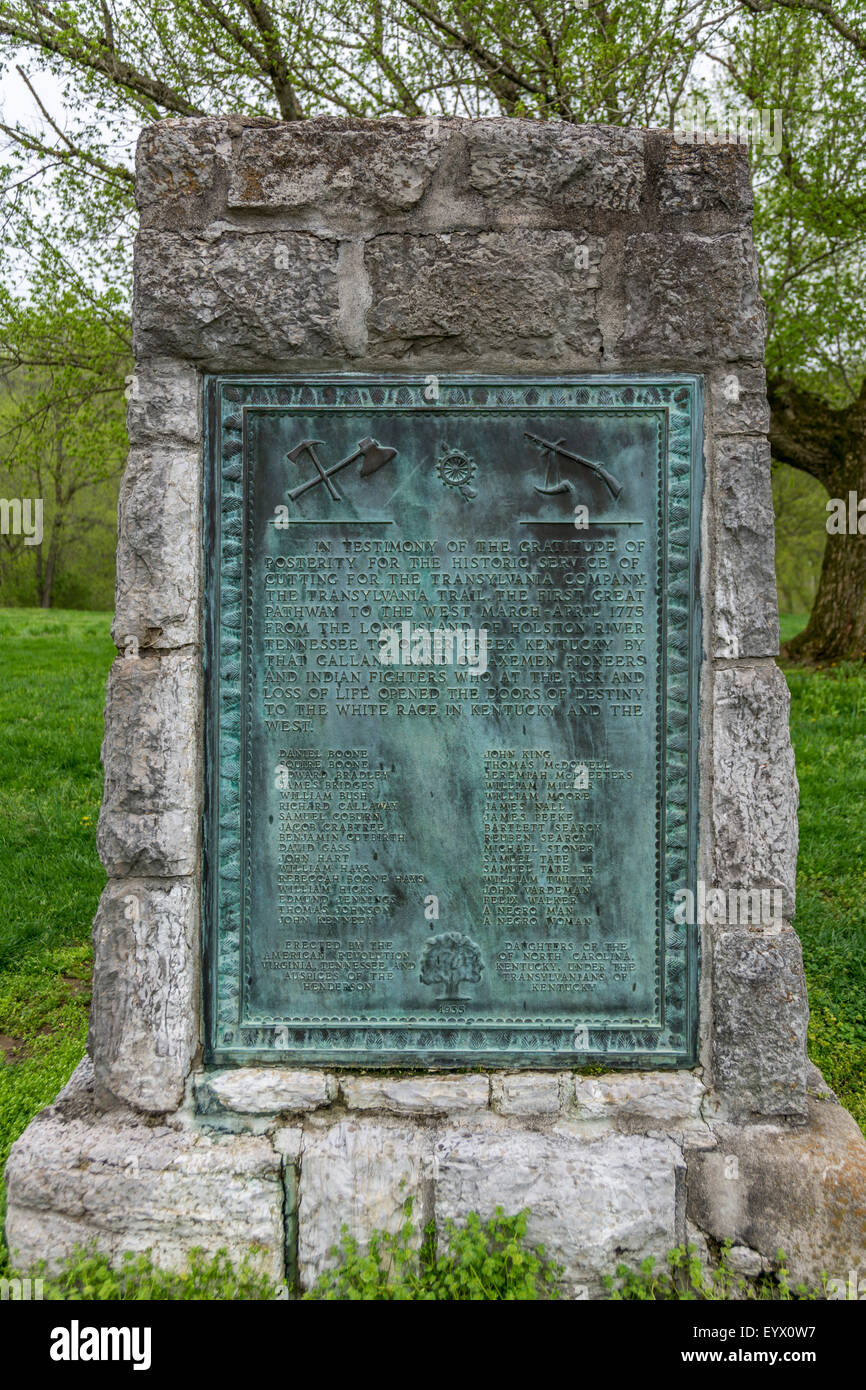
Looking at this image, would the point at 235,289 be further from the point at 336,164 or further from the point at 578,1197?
the point at 578,1197

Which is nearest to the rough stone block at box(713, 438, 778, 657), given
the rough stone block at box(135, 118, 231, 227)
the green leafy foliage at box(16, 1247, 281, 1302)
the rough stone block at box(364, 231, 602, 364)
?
the rough stone block at box(364, 231, 602, 364)

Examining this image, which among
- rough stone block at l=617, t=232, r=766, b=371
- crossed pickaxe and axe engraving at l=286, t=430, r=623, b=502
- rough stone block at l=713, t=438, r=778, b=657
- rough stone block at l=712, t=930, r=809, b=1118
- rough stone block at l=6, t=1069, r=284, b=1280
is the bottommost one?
rough stone block at l=6, t=1069, r=284, b=1280

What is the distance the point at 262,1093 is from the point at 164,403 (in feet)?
6.53

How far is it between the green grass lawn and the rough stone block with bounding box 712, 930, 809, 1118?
78 centimetres

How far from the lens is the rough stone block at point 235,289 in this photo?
2568 millimetres

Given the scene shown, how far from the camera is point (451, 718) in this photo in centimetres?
271

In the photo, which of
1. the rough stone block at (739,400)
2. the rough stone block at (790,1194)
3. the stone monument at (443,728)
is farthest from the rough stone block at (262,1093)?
the rough stone block at (739,400)

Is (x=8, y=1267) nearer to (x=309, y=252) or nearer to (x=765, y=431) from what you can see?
(x=309, y=252)

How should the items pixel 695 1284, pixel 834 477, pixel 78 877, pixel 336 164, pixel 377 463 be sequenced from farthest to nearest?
pixel 834 477 → pixel 78 877 → pixel 377 463 → pixel 336 164 → pixel 695 1284

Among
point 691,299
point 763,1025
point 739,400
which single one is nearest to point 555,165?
point 691,299

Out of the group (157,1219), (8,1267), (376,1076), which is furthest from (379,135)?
(8,1267)

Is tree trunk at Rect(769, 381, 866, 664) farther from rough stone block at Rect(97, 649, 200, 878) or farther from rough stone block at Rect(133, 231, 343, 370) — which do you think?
rough stone block at Rect(97, 649, 200, 878)

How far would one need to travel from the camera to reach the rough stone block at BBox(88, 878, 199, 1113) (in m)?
2.63

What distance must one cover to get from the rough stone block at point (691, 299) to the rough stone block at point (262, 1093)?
2274 mm
